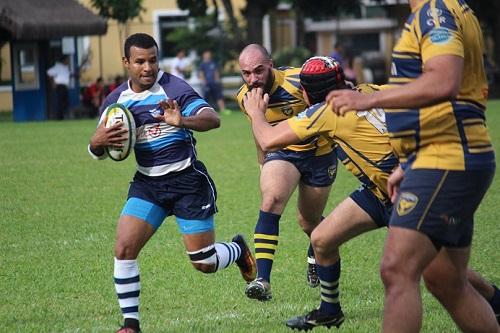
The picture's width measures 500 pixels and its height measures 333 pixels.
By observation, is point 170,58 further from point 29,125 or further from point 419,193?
point 419,193

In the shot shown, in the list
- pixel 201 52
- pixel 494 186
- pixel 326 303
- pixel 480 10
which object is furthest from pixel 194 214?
pixel 201 52

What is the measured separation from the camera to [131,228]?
723cm

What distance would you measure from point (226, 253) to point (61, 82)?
24.3 m

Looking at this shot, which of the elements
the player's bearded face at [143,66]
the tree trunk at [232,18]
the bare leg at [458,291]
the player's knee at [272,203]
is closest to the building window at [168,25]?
the tree trunk at [232,18]

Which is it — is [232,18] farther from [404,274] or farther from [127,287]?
[404,274]

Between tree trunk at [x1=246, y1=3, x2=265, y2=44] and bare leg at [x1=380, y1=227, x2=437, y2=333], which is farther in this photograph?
tree trunk at [x1=246, y1=3, x2=265, y2=44]

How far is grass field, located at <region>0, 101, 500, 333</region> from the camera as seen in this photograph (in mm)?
7723

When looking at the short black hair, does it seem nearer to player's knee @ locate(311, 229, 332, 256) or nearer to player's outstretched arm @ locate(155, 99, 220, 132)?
player's outstretched arm @ locate(155, 99, 220, 132)

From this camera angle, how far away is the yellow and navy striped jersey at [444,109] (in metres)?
5.39

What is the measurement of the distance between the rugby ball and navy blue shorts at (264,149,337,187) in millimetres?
2075

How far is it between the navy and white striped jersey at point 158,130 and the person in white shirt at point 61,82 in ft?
80.4

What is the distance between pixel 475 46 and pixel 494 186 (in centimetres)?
993

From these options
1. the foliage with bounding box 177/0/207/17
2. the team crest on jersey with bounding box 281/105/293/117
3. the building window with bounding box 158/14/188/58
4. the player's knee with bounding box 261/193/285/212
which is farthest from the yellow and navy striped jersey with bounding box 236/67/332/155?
the building window with bounding box 158/14/188/58

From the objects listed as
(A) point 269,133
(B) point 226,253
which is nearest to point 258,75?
(B) point 226,253
